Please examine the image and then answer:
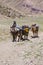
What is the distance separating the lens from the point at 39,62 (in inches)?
423

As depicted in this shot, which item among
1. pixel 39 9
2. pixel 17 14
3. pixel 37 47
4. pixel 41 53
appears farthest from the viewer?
pixel 39 9

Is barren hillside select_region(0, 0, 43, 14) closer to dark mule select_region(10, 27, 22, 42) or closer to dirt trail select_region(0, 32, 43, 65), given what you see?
dark mule select_region(10, 27, 22, 42)

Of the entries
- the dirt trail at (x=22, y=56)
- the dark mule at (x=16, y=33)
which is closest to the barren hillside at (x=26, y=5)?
the dark mule at (x=16, y=33)

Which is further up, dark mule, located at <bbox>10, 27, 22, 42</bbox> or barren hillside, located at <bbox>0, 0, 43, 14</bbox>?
dark mule, located at <bbox>10, 27, 22, 42</bbox>

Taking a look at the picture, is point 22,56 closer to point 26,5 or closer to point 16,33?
point 16,33

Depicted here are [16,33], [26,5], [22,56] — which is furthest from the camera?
[26,5]

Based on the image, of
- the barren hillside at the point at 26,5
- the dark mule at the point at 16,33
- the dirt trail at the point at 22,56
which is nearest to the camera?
the dirt trail at the point at 22,56

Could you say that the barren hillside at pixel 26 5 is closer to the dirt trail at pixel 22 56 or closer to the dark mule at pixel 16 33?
the dark mule at pixel 16 33

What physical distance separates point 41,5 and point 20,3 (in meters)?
5.24

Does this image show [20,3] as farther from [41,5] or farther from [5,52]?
[5,52]

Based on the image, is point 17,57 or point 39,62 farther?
point 17,57

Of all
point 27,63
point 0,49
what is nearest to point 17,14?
point 0,49

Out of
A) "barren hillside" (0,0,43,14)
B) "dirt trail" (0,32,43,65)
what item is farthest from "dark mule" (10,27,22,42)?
"barren hillside" (0,0,43,14)

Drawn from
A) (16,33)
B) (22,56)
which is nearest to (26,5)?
Result: (16,33)
